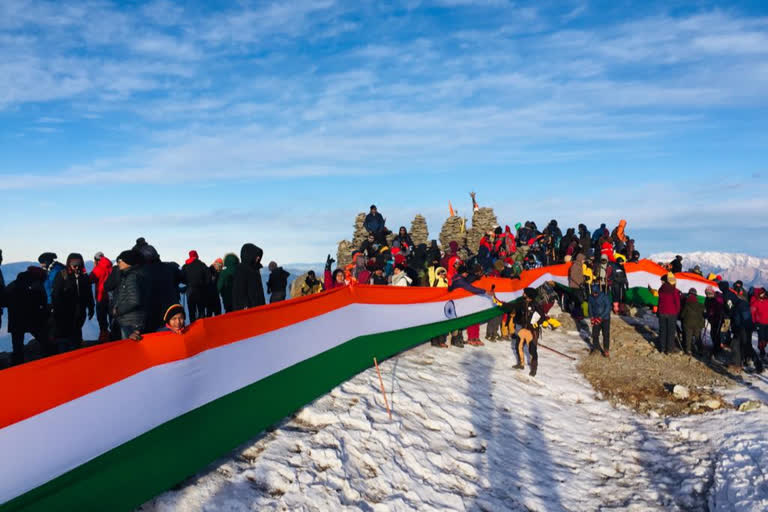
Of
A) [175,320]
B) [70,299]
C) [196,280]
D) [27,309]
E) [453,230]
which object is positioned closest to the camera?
[175,320]

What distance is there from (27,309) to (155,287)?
13.3 ft

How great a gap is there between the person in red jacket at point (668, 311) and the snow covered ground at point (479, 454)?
282 cm

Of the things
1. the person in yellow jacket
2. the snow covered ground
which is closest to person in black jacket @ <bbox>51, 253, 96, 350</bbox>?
the snow covered ground

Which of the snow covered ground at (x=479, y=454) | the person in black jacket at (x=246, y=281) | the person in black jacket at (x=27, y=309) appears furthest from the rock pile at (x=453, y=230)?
the person in black jacket at (x=27, y=309)

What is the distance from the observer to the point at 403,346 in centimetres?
1237

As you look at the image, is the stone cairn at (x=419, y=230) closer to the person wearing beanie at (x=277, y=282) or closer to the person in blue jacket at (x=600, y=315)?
the person in blue jacket at (x=600, y=315)

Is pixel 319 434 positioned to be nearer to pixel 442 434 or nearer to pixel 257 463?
pixel 257 463

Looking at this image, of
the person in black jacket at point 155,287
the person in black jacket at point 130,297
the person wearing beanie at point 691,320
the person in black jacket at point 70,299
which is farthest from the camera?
the person wearing beanie at point 691,320

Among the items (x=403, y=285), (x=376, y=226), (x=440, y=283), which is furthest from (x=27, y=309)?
(x=376, y=226)

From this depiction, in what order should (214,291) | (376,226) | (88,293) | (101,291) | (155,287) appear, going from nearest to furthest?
(155,287), (88,293), (101,291), (214,291), (376,226)

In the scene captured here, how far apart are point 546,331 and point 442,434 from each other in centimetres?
1112

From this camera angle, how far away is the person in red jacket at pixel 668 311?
15.6m

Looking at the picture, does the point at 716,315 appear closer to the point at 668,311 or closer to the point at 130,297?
the point at 668,311

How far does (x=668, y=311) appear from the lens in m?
15.9
